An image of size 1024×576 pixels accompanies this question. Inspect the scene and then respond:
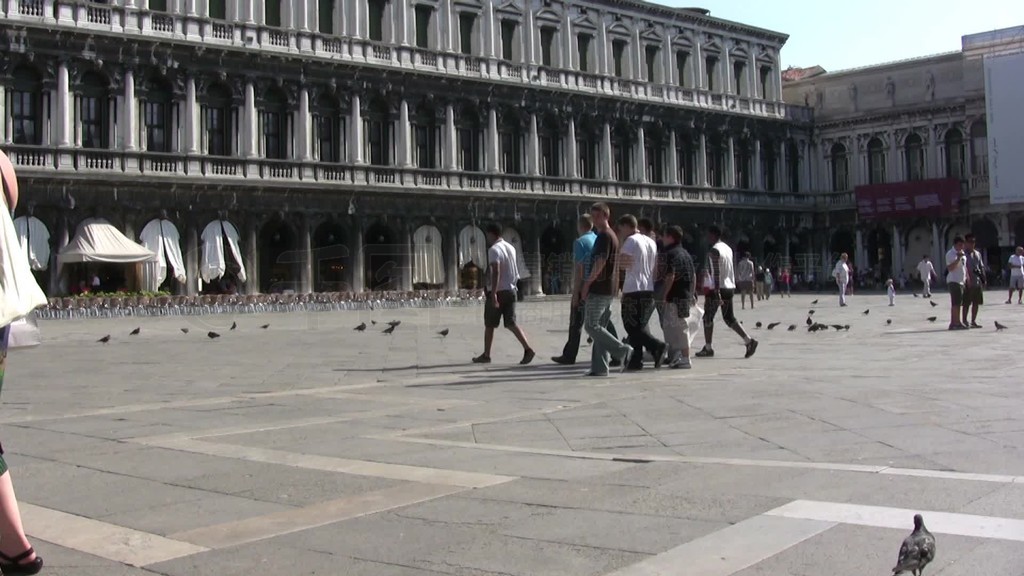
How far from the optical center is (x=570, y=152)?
4247 centimetres

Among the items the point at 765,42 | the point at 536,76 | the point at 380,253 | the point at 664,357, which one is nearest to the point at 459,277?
the point at 380,253

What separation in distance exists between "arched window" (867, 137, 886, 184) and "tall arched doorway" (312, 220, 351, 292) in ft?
94.0

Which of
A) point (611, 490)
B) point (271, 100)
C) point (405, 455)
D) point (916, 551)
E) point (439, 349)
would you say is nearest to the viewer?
point (916, 551)

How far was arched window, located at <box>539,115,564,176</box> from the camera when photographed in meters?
42.1

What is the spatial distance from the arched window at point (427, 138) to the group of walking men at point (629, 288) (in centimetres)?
2663

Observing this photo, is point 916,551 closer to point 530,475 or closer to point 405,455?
point 530,475

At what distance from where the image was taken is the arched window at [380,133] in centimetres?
3719

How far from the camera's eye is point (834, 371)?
10.5 meters

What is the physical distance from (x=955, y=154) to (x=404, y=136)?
2788 centimetres

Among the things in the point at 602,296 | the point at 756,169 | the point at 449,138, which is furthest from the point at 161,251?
the point at 756,169

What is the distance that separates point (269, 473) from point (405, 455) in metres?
0.83

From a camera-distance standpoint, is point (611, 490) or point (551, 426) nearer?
point (611, 490)

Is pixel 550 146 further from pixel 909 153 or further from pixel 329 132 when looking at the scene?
pixel 909 153

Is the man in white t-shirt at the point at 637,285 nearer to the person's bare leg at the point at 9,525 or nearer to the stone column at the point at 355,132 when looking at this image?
the person's bare leg at the point at 9,525
